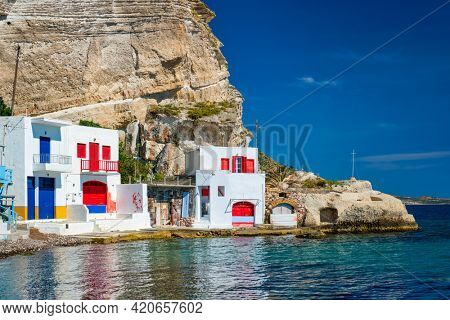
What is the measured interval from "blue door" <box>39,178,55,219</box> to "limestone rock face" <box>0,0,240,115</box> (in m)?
18.0

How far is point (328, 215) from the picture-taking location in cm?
4503

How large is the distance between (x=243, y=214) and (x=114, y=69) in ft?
66.3

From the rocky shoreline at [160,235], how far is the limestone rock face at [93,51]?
19305mm

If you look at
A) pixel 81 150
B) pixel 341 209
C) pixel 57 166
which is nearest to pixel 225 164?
pixel 341 209

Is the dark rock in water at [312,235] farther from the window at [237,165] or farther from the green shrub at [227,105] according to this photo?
the green shrub at [227,105]

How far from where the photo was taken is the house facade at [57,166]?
108 feet

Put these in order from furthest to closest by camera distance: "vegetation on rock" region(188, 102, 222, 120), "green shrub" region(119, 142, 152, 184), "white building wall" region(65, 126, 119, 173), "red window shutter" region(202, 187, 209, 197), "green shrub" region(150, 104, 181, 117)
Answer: "green shrub" region(150, 104, 181, 117), "vegetation on rock" region(188, 102, 222, 120), "green shrub" region(119, 142, 152, 184), "red window shutter" region(202, 187, 209, 197), "white building wall" region(65, 126, 119, 173)

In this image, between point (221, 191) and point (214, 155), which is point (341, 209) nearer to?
point (221, 191)

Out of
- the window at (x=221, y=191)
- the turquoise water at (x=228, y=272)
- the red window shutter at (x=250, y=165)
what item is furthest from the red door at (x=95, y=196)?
the red window shutter at (x=250, y=165)

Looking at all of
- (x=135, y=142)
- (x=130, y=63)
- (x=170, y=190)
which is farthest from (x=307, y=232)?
(x=130, y=63)

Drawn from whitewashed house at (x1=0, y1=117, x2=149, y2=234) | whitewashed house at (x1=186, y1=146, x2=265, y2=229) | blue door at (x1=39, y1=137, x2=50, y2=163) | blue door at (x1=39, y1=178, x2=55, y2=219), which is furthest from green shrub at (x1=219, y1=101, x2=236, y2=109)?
blue door at (x1=39, y1=178, x2=55, y2=219)

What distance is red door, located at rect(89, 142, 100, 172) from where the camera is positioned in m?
37.2

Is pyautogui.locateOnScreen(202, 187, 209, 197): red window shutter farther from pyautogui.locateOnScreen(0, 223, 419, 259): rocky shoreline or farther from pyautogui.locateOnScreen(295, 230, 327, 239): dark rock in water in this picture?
pyautogui.locateOnScreen(295, 230, 327, 239): dark rock in water
